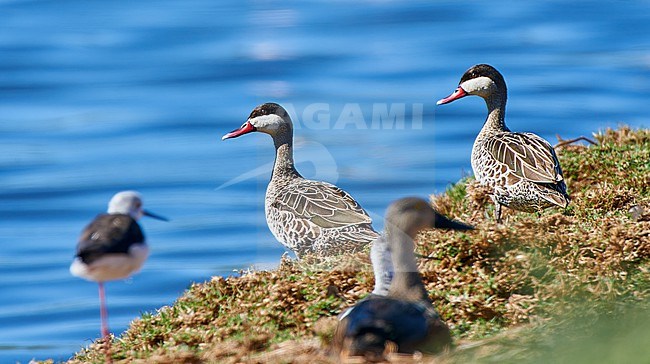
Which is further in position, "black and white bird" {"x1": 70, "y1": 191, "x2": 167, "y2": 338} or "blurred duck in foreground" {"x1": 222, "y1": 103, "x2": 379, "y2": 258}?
"blurred duck in foreground" {"x1": 222, "y1": 103, "x2": 379, "y2": 258}

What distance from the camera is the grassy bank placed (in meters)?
6.63

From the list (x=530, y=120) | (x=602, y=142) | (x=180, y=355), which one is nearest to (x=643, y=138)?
(x=602, y=142)

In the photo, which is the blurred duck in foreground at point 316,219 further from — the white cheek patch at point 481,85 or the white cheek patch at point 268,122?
the white cheek patch at point 481,85

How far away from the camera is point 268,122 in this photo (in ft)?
38.0

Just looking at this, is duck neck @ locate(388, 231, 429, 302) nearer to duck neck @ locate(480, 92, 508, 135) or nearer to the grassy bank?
the grassy bank

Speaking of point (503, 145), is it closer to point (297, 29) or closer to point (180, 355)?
point (180, 355)

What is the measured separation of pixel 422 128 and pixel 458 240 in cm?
1312

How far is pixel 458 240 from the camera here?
800 cm

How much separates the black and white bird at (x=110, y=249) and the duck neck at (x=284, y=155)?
15.6ft

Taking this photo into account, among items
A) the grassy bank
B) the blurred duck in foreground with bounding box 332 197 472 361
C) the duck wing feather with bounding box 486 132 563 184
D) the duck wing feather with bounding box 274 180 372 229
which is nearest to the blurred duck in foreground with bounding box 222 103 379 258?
the duck wing feather with bounding box 274 180 372 229

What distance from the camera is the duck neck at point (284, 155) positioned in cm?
1140

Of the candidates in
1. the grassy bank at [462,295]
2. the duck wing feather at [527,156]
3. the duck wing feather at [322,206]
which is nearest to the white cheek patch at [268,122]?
the duck wing feather at [322,206]

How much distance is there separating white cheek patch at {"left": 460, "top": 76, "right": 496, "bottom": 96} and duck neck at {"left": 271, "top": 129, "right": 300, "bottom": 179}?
190 cm

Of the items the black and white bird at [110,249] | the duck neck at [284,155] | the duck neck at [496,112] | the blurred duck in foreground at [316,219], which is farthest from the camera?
the duck neck at [496,112]
